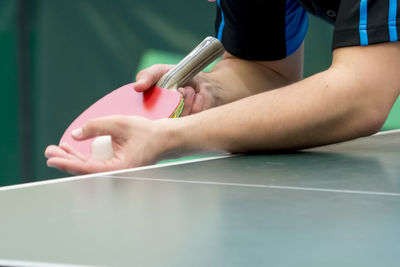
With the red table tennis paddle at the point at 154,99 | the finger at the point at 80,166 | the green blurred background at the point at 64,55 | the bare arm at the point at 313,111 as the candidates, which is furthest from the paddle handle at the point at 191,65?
the green blurred background at the point at 64,55

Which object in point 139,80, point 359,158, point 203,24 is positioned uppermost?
point 203,24

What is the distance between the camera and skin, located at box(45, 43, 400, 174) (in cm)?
86

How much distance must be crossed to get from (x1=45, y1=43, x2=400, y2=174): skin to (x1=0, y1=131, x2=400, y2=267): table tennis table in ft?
0.33

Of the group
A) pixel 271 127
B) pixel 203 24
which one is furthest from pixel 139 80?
pixel 203 24

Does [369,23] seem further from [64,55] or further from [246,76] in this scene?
[64,55]

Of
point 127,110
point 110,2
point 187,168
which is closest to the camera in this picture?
point 187,168

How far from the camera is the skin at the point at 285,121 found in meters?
0.86

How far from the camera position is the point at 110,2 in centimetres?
264

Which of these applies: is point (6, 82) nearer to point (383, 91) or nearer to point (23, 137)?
point (23, 137)

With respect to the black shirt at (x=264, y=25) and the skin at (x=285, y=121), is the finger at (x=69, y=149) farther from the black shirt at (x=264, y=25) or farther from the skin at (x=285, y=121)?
the black shirt at (x=264, y=25)

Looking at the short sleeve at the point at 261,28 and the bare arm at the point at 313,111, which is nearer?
the bare arm at the point at 313,111

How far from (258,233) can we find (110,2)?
2.36 m

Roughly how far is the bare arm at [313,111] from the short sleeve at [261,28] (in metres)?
0.53

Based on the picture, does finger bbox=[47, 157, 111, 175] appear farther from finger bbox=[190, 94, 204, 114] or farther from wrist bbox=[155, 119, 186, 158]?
finger bbox=[190, 94, 204, 114]
